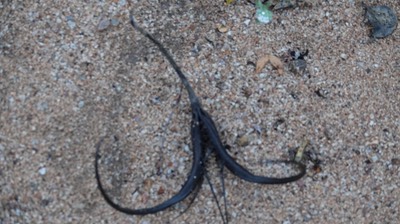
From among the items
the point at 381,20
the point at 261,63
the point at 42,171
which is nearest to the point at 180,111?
the point at 261,63

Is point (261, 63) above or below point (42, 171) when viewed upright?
above

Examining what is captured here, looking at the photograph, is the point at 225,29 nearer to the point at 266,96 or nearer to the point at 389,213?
the point at 266,96

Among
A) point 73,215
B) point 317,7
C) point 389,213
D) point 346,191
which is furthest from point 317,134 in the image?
point 73,215

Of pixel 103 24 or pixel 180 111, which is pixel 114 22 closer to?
pixel 103 24

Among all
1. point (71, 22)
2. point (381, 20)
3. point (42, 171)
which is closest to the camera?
point (42, 171)

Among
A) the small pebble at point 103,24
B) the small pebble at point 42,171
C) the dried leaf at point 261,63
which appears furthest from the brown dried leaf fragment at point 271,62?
the small pebble at point 42,171

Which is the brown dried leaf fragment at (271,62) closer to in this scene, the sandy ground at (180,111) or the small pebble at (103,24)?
the sandy ground at (180,111)
